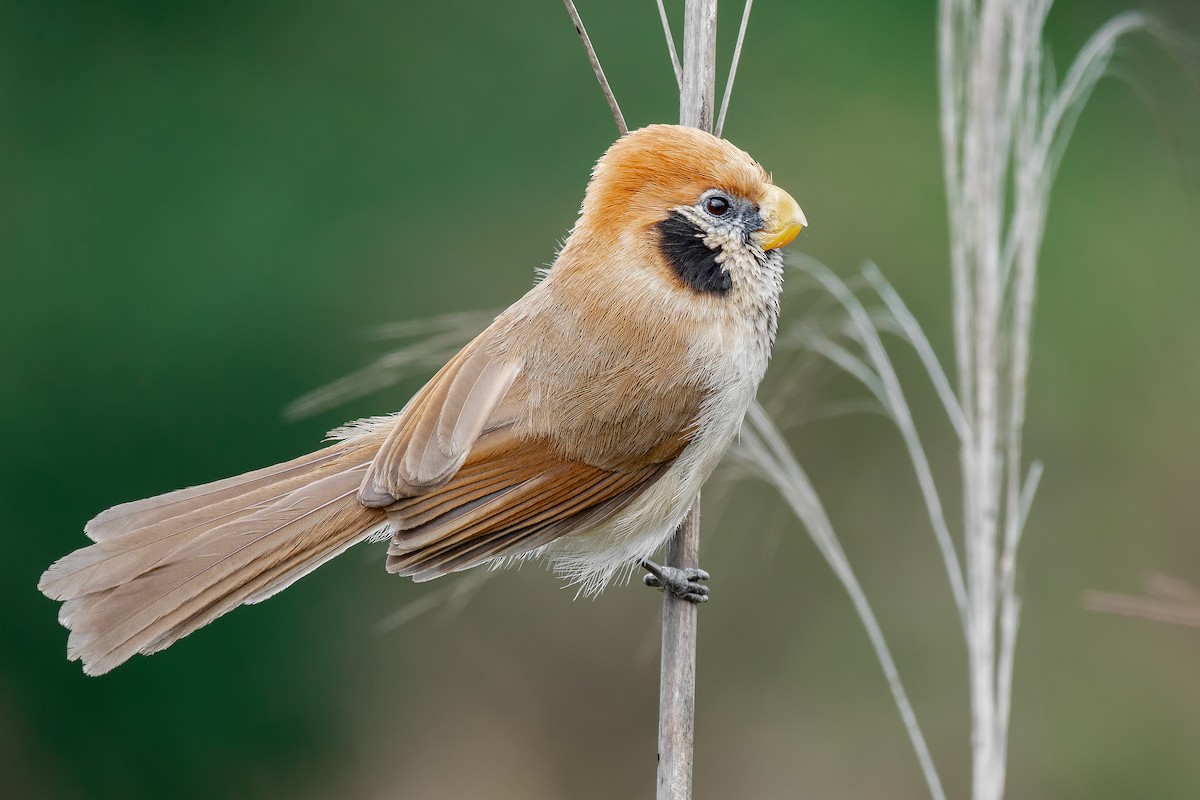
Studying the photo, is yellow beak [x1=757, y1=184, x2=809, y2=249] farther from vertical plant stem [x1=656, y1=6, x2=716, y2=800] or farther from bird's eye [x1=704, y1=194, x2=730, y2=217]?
vertical plant stem [x1=656, y1=6, x2=716, y2=800]

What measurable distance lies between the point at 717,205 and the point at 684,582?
0.89 metres

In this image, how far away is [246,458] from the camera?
16.2 feet

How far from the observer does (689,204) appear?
2.99 m

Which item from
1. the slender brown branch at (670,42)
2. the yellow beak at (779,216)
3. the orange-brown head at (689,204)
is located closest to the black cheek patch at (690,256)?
the orange-brown head at (689,204)

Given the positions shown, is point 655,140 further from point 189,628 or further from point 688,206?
point 189,628

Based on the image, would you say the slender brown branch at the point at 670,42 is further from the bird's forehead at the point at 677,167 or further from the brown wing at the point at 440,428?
the brown wing at the point at 440,428

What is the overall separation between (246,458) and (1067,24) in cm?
402

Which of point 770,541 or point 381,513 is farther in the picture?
point 770,541

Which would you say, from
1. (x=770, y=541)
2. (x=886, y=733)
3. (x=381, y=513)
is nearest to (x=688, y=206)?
(x=381, y=513)

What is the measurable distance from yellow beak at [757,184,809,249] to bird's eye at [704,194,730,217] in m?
0.09

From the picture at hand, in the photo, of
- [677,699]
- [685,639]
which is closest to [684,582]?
[685,639]

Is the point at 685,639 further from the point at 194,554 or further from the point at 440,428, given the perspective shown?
the point at 194,554

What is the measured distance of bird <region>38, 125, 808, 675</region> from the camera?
9.56 ft

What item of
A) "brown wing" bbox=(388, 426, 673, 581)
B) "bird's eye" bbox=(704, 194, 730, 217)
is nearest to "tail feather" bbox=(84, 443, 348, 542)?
"brown wing" bbox=(388, 426, 673, 581)
